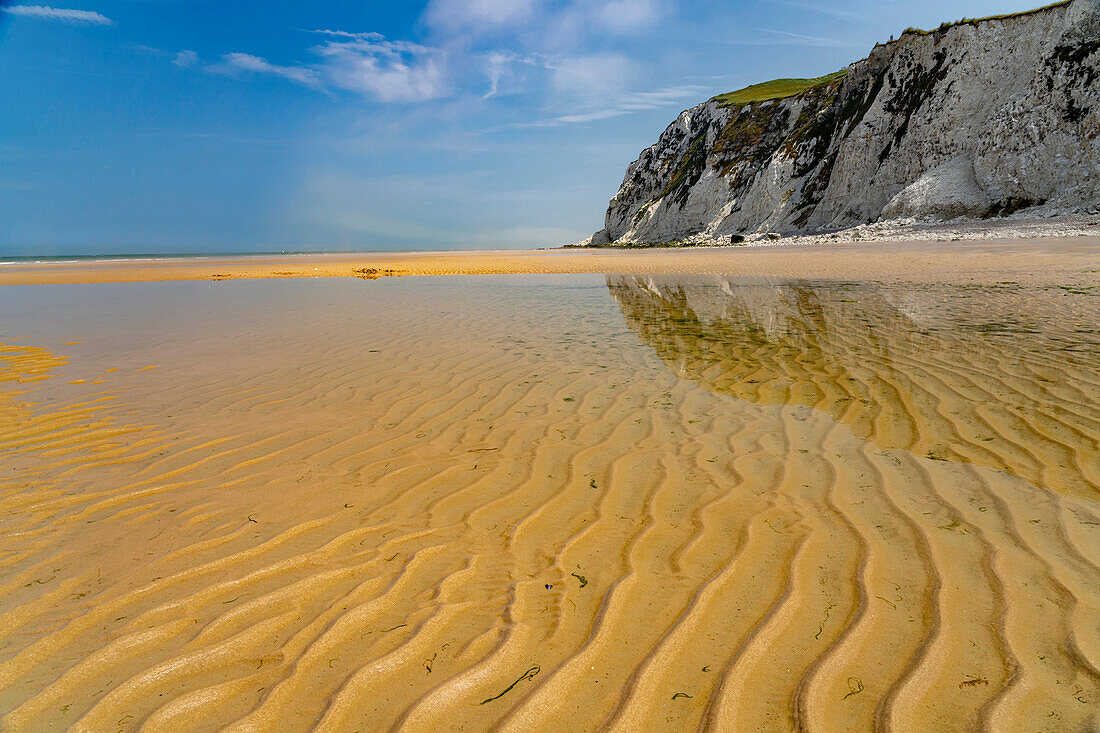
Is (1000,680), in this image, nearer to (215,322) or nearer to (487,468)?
(487,468)

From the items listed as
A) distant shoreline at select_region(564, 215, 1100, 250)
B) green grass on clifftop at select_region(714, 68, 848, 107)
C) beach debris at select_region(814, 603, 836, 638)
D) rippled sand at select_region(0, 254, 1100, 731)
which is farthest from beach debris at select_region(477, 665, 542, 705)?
green grass on clifftop at select_region(714, 68, 848, 107)

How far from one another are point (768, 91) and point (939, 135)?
47.6m

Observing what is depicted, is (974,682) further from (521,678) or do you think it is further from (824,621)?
(521,678)

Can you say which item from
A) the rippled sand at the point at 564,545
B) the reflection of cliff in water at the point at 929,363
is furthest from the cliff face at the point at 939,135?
the rippled sand at the point at 564,545

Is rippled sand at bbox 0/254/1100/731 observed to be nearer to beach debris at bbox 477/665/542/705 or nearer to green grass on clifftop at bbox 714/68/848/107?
beach debris at bbox 477/665/542/705

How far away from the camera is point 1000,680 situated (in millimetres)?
2182

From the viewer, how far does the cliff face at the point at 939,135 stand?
36.2m

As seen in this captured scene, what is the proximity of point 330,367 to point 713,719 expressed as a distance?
24.1ft

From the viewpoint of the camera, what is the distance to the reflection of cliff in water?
461cm

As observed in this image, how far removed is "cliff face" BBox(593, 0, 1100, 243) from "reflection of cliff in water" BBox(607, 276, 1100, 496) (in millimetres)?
33086

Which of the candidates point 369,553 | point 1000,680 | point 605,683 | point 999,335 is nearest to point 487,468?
point 369,553

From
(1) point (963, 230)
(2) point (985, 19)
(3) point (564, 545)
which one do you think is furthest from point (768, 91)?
(3) point (564, 545)

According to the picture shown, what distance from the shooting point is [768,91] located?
276 feet

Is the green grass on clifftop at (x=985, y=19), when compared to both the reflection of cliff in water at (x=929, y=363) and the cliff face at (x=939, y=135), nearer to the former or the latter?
the cliff face at (x=939, y=135)
